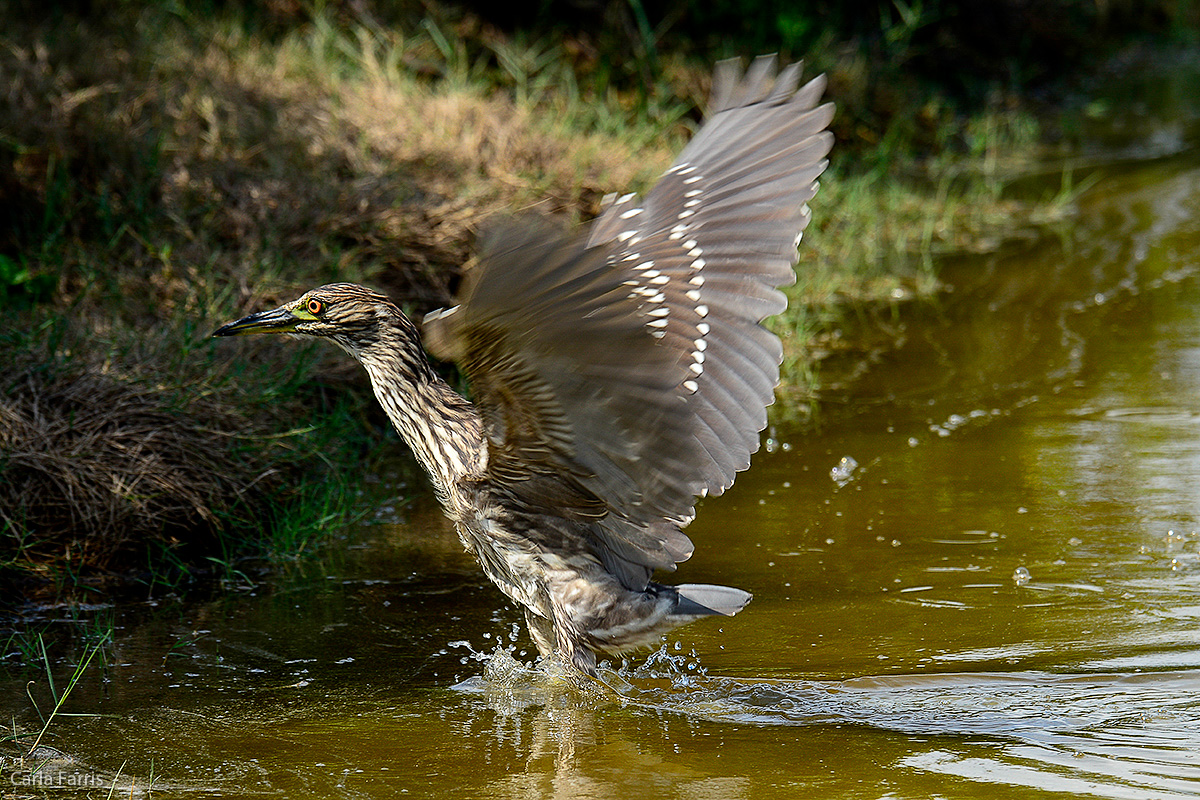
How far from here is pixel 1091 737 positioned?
3.10 metres

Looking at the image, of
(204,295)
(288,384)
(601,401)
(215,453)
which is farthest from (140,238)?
(601,401)

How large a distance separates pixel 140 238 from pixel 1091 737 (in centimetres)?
420

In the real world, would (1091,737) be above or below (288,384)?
below

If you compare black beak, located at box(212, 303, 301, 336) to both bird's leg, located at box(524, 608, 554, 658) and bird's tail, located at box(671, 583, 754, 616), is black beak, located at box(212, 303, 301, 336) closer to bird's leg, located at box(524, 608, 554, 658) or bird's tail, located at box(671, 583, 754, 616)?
bird's leg, located at box(524, 608, 554, 658)

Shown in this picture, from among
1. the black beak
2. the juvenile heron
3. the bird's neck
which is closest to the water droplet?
the juvenile heron

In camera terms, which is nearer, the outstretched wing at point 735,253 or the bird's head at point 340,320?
the outstretched wing at point 735,253

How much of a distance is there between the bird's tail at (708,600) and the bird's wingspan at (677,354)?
0.37 ft

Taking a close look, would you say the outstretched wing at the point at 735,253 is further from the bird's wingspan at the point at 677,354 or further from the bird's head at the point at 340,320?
the bird's head at the point at 340,320

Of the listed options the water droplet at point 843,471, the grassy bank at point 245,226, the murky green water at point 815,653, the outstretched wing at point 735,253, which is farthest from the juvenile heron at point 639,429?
the water droplet at point 843,471

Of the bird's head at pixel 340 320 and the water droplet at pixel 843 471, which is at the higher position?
the water droplet at pixel 843 471

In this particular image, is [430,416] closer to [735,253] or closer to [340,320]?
[340,320]

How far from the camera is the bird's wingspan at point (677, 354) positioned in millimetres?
2990

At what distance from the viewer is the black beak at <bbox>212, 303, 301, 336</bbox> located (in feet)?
11.6

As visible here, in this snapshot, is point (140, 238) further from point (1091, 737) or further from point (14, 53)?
point (1091, 737)
